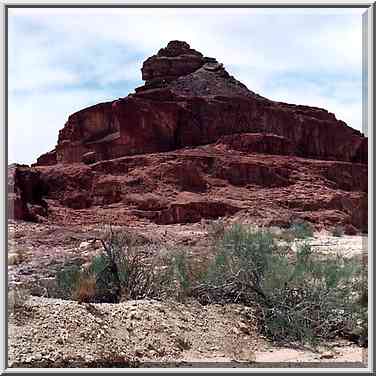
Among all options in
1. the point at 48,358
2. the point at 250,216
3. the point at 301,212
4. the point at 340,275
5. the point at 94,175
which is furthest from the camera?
the point at 94,175

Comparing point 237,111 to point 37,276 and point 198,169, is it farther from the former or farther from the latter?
point 37,276

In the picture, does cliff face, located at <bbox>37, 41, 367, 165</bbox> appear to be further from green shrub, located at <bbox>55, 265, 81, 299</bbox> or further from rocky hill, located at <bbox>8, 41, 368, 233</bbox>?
green shrub, located at <bbox>55, 265, 81, 299</bbox>

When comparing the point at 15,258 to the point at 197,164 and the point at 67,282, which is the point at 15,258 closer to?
the point at 67,282

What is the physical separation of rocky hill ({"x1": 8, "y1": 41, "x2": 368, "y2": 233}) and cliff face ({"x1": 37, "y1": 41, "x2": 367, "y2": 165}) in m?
0.07

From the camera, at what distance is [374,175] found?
537 centimetres

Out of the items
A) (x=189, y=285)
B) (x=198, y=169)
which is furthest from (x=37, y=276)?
(x=198, y=169)

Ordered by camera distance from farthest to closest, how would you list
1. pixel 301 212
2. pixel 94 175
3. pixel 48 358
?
pixel 94 175, pixel 301 212, pixel 48 358

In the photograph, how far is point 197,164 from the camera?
3638cm


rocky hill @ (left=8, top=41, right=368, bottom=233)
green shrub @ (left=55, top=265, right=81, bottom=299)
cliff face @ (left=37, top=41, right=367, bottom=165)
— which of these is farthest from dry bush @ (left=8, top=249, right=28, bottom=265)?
cliff face @ (left=37, top=41, right=367, bottom=165)

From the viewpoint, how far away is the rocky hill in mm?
30922

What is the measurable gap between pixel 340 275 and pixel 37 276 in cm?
563

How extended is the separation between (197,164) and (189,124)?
7.92 meters

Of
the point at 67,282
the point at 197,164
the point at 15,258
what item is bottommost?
the point at 67,282

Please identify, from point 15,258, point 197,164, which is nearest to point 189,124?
point 197,164
